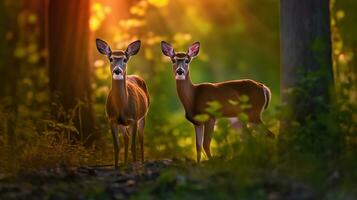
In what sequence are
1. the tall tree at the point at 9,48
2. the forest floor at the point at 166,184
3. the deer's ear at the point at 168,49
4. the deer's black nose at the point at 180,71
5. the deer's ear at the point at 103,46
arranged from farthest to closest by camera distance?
the tall tree at the point at 9,48, the deer's ear at the point at 168,49, the deer's ear at the point at 103,46, the deer's black nose at the point at 180,71, the forest floor at the point at 166,184

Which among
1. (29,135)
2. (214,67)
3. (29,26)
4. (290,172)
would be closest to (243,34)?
(214,67)

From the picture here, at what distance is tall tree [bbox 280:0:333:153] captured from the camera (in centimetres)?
1126

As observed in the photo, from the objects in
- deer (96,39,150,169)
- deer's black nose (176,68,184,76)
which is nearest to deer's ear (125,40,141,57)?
deer (96,39,150,169)

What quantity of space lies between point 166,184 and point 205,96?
3.60 meters

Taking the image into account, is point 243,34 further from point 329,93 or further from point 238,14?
point 329,93

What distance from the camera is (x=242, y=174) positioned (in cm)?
895

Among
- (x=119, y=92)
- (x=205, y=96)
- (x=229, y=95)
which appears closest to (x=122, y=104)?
(x=119, y=92)

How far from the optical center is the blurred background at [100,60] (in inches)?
492

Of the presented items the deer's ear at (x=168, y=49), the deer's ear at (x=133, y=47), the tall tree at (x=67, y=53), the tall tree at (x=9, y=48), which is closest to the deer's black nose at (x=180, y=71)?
the deer's ear at (x=168, y=49)

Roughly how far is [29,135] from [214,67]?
22.9 meters

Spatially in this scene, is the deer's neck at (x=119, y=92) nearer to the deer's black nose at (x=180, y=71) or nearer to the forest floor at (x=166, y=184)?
the deer's black nose at (x=180, y=71)

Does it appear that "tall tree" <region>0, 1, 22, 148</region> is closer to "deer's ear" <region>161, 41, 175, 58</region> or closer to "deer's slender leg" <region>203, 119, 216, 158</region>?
"deer's ear" <region>161, 41, 175, 58</region>

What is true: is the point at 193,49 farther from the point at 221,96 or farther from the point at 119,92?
the point at 119,92

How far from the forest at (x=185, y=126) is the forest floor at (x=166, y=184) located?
13 millimetres
